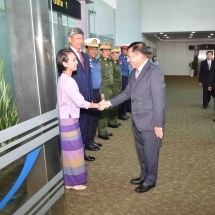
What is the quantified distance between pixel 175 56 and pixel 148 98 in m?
18.3

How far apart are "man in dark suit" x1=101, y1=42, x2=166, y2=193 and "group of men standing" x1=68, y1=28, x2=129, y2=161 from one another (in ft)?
2.36

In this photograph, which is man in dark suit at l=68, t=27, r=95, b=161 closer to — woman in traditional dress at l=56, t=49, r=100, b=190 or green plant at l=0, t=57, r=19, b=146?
woman in traditional dress at l=56, t=49, r=100, b=190

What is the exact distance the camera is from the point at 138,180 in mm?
2711

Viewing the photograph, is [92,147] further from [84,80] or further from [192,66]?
[192,66]

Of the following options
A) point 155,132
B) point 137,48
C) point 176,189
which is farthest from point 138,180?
point 137,48

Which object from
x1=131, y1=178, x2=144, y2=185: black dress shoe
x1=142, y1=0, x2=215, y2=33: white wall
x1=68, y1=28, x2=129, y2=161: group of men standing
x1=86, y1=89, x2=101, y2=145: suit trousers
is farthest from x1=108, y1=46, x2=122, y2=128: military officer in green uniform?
x1=142, y1=0, x2=215, y2=33: white wall

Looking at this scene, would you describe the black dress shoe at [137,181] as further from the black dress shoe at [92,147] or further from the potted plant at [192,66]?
the potted plant at [192,66]

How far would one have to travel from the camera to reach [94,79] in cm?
360

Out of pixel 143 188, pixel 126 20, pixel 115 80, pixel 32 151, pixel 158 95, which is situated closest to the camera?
pixel 32 151

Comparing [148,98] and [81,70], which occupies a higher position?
[81,70]

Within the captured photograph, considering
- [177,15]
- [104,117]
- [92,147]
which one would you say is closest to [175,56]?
[177,15]

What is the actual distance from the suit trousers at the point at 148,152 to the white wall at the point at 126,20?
5044 mm

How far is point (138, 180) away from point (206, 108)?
466 cm

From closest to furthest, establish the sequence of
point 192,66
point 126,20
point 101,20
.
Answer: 1. point 101,20
2. point 126,20
3. point 192,66
